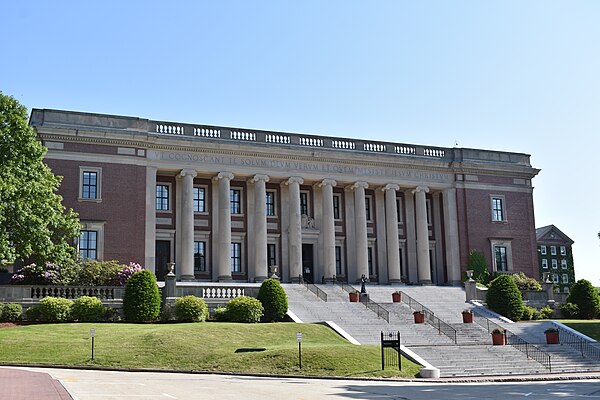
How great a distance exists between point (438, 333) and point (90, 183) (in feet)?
81.4

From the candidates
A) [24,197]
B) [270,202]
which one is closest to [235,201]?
[270,202]

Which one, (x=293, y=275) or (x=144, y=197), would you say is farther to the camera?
(x=293, y=275)

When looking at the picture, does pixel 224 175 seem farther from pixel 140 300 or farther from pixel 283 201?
pixel 140 300

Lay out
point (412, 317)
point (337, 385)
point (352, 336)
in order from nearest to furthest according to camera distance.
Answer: point (337, 385) < point (352, 336) < point (412, 317)

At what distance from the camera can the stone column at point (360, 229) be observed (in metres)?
54.8

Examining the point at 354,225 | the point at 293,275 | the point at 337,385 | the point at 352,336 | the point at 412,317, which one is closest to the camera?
the point at 337,385

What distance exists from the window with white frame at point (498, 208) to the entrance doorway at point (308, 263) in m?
15.5

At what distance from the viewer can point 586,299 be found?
46844 mm

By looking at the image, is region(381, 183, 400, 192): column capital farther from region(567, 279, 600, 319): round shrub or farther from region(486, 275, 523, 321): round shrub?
region(567, 279, 600, 319): round shrub

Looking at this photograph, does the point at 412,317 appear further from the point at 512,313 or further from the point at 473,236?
the point at 473,236

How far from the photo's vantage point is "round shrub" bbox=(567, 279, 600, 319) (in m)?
46.6

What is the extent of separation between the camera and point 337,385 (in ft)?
74.9

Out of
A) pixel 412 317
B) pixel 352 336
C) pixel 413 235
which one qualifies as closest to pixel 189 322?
pixel 352 336

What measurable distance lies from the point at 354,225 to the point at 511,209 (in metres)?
13.6
